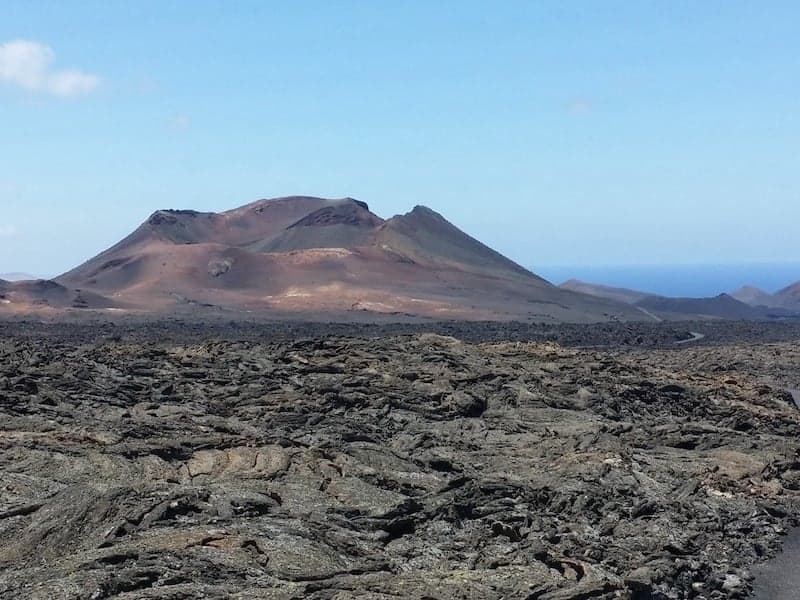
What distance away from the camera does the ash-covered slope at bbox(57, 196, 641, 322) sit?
78688 millimetres

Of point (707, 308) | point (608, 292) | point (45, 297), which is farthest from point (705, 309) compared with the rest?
point (45, 297)

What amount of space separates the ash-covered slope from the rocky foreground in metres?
45.0

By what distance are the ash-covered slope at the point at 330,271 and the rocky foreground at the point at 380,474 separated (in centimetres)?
4498

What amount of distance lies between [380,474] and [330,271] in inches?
2796

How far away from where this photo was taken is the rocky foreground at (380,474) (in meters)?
11.4

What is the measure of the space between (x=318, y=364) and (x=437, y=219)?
83.1 meters

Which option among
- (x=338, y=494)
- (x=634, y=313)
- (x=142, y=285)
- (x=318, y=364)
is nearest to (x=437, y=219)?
(x=634, y=313)

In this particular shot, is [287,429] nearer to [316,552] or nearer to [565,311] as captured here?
[316,552]

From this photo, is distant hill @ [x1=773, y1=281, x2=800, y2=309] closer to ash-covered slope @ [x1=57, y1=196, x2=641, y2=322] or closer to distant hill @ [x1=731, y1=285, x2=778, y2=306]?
distant hill @ [x1=731, y1=285, x2=778, y2=306]

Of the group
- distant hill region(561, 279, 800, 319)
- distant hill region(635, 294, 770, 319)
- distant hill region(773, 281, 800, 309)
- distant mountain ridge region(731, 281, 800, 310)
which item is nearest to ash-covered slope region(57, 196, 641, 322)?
distant hill region(561, 279, 800, 319)

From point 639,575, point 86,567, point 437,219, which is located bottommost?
point 639,575

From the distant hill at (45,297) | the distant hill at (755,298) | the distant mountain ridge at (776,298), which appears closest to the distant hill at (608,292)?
the distant hill at (755,298)

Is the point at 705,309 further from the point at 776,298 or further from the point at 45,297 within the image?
the point at 45,297

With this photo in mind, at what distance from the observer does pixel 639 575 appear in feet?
43.7
